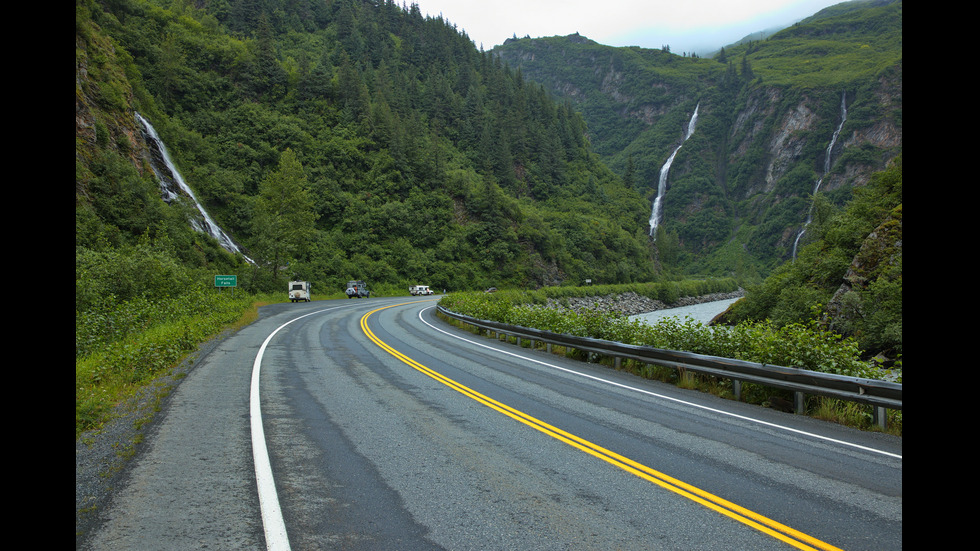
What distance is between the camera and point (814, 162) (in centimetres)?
16875

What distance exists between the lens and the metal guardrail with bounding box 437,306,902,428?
285 inches

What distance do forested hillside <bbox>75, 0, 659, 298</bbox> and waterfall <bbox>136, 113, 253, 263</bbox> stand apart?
5.45 feet

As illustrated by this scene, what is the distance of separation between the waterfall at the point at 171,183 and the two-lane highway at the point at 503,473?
40211mm

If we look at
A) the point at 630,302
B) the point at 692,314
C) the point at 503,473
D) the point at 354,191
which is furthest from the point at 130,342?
the point at 630,302

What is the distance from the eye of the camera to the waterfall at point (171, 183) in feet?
143

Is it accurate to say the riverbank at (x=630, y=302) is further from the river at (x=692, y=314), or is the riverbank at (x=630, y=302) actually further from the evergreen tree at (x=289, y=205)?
the evergreen tree at (x=289, y=205)

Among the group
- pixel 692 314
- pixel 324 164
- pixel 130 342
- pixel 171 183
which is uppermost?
pixel 324 164

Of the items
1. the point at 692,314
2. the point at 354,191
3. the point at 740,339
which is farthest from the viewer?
the point at 354,191

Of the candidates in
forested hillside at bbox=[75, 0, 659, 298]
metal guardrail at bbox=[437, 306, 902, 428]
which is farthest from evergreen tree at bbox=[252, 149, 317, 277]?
metal guardrail at bbox=[437, 306, 902, 428]

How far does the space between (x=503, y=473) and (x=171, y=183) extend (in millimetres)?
50639

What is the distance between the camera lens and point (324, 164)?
232ft

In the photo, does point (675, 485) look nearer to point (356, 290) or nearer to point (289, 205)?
point (356, 290)

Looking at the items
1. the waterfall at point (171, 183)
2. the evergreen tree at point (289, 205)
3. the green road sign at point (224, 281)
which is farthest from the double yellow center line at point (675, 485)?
the evergreen tree at point (289, 205)
